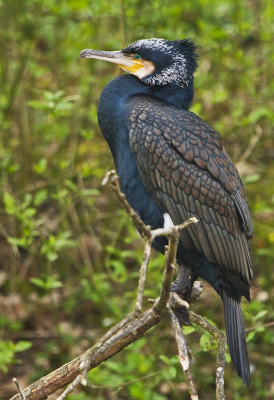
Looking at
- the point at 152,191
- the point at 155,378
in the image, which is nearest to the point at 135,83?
the point at 152,191

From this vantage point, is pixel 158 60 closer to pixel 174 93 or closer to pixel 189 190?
pixel 174 93

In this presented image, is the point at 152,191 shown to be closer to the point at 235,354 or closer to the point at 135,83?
the point at 135,83

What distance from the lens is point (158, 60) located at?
3.65 metres

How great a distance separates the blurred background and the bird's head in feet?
3.16

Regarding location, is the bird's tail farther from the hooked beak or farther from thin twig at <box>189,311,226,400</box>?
the hooked beak

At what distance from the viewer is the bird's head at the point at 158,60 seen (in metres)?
3.63

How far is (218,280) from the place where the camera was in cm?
343

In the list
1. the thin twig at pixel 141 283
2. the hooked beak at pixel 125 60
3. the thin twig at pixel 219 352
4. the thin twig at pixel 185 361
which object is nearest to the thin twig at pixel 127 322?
the thin twig at pixel 141 283

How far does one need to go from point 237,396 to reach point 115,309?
1.40 metres

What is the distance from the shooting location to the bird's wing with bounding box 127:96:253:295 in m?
3.29

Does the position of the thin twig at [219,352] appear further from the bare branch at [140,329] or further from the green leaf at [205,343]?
the green leaf at [205,343]

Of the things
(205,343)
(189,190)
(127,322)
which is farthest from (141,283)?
(205,343)

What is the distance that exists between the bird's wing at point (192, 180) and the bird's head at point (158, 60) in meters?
0.37

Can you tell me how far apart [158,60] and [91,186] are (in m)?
2.40
